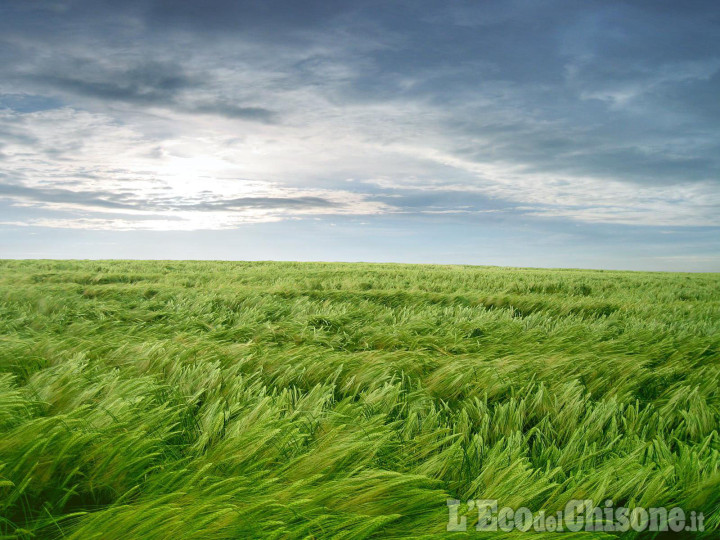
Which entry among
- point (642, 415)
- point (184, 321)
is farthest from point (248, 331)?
point (642, 415)

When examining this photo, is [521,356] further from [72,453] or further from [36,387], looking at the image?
[36,387]

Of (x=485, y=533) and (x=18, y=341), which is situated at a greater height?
(x=18, y=341)

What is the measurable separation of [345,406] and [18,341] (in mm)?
2414

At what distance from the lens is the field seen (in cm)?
118

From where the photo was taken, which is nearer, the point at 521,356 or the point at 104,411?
the point at 104,411

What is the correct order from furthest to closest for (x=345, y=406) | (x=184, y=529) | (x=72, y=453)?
(x=345, y=406)
(x=72, y=453)
(x=184, y=529)

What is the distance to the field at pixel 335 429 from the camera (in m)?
1.18

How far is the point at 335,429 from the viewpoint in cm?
160

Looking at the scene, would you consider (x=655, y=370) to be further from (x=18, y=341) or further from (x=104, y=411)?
(x=18, y=341)

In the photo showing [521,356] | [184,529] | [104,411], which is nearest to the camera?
[184,529]

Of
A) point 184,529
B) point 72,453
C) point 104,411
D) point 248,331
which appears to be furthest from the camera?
point 248,331

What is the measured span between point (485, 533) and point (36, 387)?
214cm

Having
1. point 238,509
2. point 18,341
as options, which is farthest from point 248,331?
point 238,509

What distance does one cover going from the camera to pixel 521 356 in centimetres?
298
